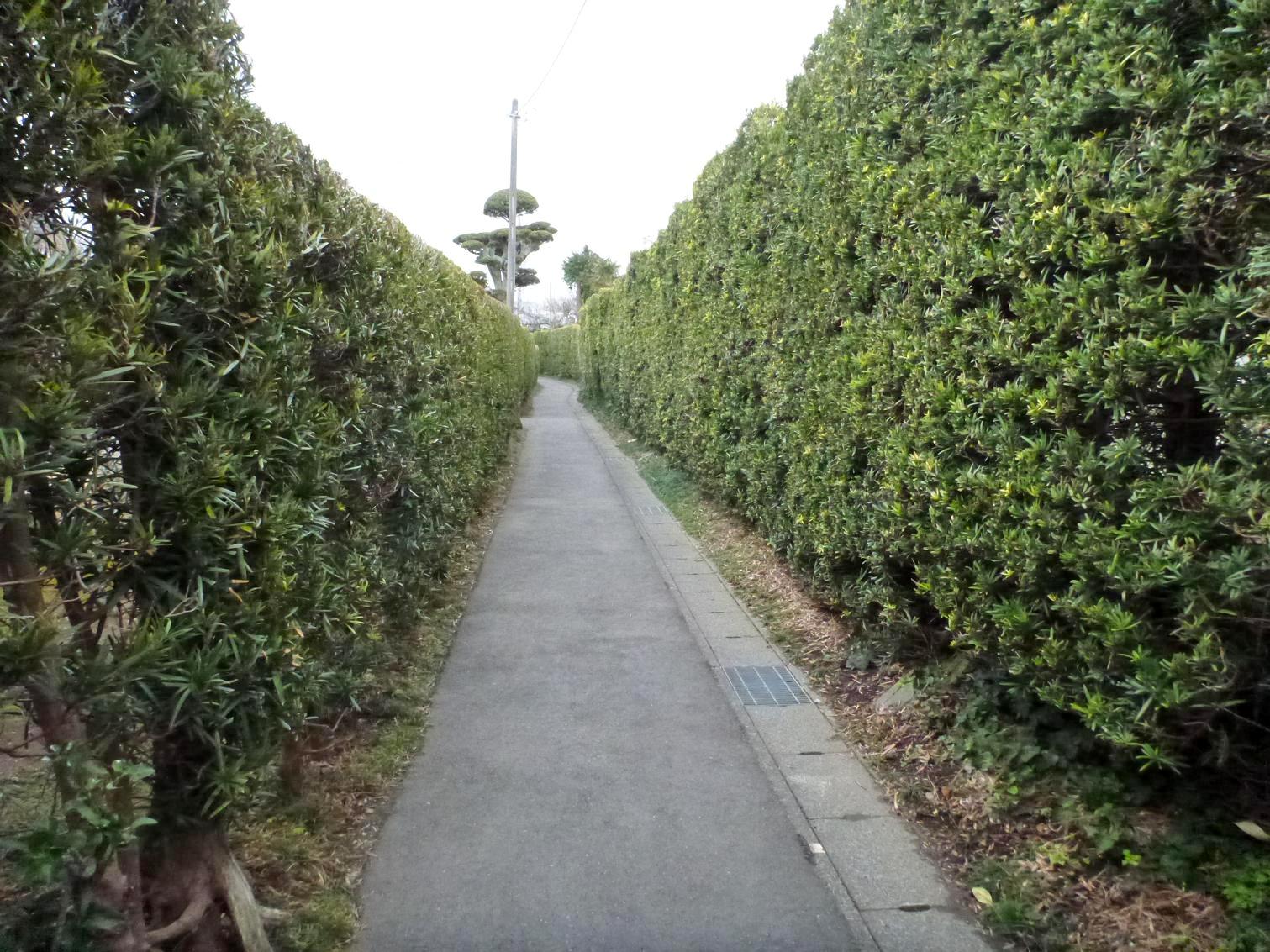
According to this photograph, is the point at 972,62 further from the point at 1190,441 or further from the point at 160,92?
the point at 160,92

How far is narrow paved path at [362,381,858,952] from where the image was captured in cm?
326

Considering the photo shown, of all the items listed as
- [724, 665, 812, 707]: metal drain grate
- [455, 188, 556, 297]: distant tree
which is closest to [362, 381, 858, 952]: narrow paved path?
[724, 665, 812, 707]: metal drain grate

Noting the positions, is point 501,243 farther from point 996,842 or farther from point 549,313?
point 996,842

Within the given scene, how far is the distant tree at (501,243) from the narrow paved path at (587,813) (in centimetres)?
4724

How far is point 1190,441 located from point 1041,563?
673mm

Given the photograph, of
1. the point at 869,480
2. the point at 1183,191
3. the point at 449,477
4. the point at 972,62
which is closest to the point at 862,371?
the point at 869,480

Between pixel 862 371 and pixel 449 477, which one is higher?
pixel 862 371

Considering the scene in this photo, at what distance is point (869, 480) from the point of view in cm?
514

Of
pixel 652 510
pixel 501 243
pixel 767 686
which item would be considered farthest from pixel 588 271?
pixel 767 686

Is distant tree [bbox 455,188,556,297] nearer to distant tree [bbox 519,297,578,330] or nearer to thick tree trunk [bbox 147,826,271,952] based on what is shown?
distant tree [bbox 519,297,578,330]

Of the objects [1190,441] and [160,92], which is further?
[1190,441]

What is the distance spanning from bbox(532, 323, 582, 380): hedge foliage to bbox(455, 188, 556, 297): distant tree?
4920 mm

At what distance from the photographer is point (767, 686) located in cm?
556

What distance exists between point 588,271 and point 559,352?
34.8 ft
